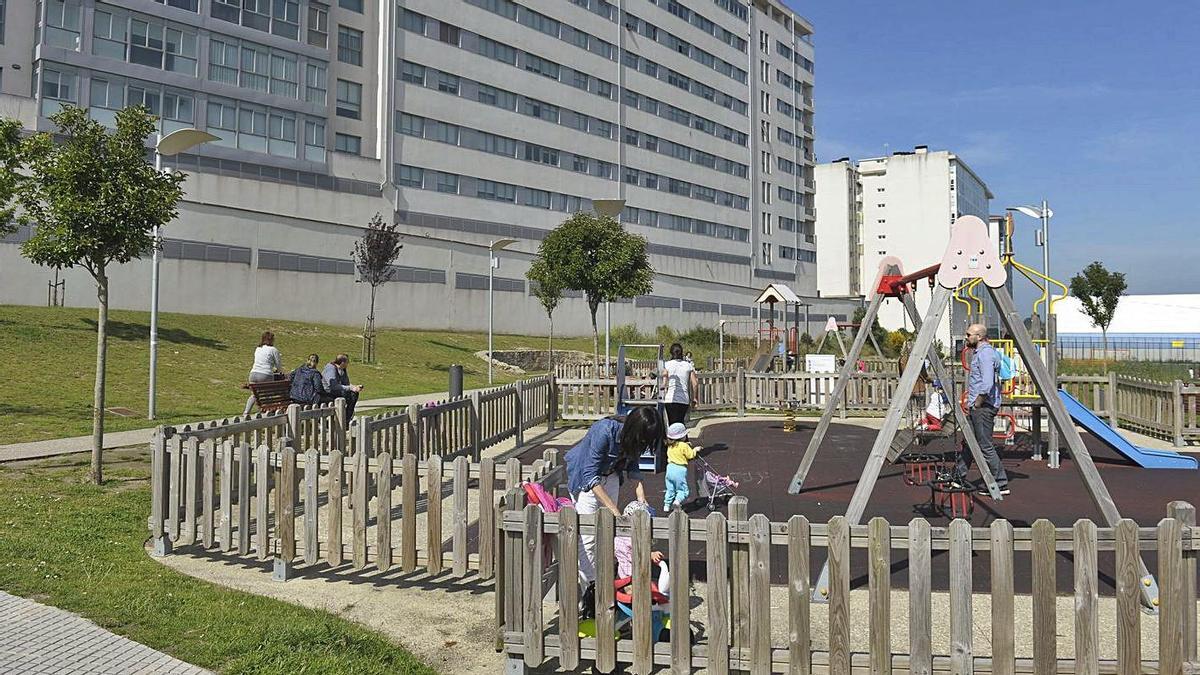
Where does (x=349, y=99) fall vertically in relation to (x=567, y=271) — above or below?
above

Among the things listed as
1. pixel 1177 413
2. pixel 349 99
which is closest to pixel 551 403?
pixel 1177 413

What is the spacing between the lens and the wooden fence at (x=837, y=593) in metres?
4.18

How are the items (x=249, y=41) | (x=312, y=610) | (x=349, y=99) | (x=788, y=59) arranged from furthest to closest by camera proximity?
(x=788, y=59)
(x=349, y=99)
(x=249, y=41)
(x=312, y=610)

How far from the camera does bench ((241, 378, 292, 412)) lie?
12.3m

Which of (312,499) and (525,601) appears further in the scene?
(312,499)

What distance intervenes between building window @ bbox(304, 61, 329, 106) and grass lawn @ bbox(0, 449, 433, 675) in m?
36.2

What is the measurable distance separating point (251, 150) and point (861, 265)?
258ft

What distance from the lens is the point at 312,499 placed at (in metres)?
6.38

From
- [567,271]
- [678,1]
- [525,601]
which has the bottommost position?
[525,601]

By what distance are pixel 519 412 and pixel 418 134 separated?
35.6 meters

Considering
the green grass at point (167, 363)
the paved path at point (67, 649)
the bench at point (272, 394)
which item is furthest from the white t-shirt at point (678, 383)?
the green grass at point (167, 363)

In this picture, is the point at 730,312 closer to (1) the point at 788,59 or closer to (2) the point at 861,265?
(1) the point at 788,59

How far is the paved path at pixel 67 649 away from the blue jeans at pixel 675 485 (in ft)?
16.7

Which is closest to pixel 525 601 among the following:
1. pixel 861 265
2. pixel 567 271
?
pixel 567 271
